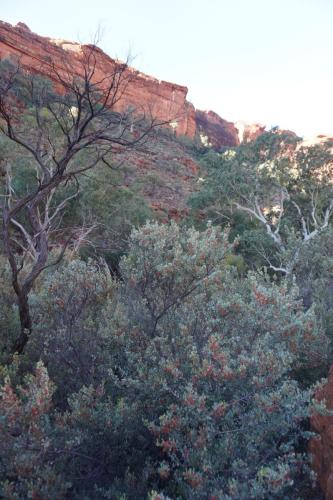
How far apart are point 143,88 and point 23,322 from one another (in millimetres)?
47422

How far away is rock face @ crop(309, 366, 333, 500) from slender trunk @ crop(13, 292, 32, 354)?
8.89 feet

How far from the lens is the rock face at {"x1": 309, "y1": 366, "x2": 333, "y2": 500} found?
270cm

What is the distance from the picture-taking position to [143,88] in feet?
157

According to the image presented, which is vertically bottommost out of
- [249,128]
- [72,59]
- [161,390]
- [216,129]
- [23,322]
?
[23,322]

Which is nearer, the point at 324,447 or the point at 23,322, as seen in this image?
the point at 324,447

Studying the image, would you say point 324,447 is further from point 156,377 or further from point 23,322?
point 23,322

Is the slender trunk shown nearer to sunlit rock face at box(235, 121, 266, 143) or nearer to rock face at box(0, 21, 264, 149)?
rock face at box(0, 21, 264, 149)

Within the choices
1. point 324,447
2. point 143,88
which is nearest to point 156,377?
point 324,447

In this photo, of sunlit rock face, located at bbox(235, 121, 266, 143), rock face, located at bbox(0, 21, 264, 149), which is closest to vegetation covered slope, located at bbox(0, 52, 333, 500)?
rock face, located at bbox(0, 21, 264, 149)

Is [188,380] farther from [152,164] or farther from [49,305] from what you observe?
[152,164]

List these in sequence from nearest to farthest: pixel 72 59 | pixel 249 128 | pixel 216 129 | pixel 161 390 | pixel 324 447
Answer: pixel 324 447 < pixel 161 390 < pixel 72 59 < pixel 216 129 < pixel 249 128

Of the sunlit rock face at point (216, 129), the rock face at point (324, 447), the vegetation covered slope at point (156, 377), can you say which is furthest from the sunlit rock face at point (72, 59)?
the rock face at point (324, 447)

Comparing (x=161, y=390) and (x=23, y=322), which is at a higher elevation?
(x=161, y=390)

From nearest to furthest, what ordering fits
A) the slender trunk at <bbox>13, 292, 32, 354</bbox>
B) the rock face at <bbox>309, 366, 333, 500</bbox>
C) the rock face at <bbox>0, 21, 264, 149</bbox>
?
the rock face at <bbox>309, 366, 333, 500</bbox>, the slender trunk at <bbox>13, 292, 32, 354</bbox>, the rock face at <bbox>0, 21, 264, 149</bbox>
